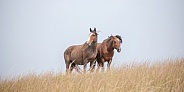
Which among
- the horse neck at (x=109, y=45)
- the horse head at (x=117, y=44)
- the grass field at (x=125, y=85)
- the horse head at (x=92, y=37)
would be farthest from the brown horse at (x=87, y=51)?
the grass field at (x=125, y=85)

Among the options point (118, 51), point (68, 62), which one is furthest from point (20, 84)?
point (68, 62)

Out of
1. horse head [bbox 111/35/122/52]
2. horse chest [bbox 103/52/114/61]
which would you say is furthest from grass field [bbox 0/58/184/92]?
→ horse chest [bbox 103/52/114/61]

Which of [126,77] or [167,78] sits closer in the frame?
[167,78]

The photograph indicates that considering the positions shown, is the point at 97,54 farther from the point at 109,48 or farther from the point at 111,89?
the point at 111,89

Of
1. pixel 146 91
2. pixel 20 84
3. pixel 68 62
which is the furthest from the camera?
pixel 68 62

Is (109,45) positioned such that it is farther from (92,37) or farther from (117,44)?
(92,37)

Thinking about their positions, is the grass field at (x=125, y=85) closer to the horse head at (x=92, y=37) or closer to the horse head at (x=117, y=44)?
the horse head at (x=92, y=37)

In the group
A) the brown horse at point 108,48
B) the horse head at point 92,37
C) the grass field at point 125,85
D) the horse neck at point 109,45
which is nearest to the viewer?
the grass field at point 125,85

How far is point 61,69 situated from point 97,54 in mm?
4179

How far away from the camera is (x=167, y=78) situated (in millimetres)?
4965

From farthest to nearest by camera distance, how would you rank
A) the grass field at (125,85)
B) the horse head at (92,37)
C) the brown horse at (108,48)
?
the brown horse at (108,48)
the horse head at (92,37)
the grass field at (125,85)

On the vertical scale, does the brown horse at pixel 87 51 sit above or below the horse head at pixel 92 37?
below

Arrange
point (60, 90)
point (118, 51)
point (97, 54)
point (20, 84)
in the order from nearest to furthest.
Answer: point (60, 90)
point (20, 84)
point (118, 51)
point (97, 54)

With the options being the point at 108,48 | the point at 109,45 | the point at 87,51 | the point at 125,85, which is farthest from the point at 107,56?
the point at 125,85
